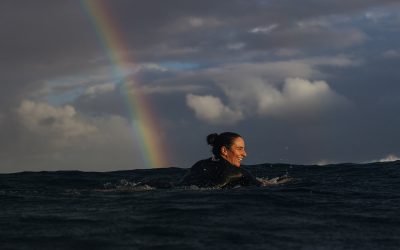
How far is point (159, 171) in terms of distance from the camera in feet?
93.8

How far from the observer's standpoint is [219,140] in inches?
671

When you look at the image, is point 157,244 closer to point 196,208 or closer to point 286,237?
point 286,237

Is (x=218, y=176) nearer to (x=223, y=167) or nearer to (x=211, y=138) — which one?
(x=223, y=167)

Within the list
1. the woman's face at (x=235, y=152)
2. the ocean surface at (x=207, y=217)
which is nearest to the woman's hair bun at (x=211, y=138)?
the woman's face at (x=235, y=152)

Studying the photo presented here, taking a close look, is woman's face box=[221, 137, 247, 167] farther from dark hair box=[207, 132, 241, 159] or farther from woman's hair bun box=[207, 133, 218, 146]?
woman's hair bun box=[207, 133, 218, 146]

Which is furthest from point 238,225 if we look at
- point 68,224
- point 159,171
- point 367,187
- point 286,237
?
point 159,171

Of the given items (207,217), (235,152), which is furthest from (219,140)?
(207,217)

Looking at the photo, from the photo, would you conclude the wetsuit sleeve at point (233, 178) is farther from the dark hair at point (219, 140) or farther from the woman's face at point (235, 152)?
the dark hair at point (219, 140)

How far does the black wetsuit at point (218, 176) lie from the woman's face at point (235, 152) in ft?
0.86

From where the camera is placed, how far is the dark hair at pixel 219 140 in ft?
55.5

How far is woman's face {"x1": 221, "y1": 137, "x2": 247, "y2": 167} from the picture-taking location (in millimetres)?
16891

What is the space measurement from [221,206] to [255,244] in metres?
3.50

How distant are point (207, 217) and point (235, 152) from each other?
16.4 feet

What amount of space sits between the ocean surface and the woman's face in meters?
0.93
